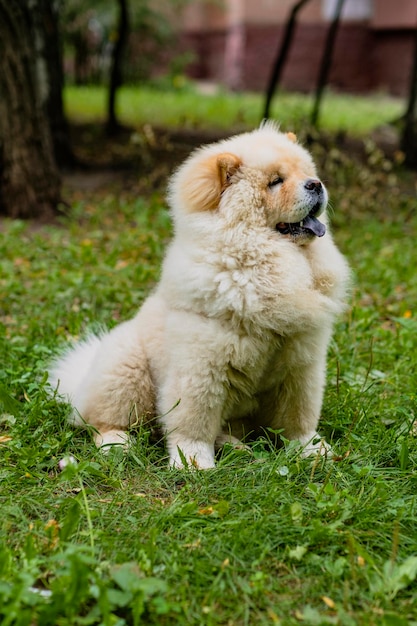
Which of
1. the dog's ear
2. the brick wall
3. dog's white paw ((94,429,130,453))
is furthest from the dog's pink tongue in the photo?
the brick wall

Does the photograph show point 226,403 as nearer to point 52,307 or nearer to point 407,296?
point 52,307

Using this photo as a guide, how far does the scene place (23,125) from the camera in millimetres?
6395

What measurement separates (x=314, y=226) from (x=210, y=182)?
18.4 inches

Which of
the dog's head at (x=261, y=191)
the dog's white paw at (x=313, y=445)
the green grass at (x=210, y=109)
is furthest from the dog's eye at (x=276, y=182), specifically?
the green grass at (x=210, y=109)

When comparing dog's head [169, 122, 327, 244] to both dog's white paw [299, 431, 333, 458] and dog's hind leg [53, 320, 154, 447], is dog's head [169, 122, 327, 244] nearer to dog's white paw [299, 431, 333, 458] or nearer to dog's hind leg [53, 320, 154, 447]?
dog's hind leg [53, 320, 154, 447]

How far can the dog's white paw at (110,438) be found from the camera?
10.2 ft

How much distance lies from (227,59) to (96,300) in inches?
621

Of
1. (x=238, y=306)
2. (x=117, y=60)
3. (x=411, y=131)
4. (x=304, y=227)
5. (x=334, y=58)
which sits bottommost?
(x=334, y=58)

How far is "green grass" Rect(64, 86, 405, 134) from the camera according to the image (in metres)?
11.4

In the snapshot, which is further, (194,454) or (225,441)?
(225,441)

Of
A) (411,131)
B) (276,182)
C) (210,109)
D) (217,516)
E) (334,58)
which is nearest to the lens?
(217,516)

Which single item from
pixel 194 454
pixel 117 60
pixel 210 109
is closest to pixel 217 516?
pixel 194 454

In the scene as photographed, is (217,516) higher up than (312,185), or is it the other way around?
(312,185)

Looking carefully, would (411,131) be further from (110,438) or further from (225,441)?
(110,438)
